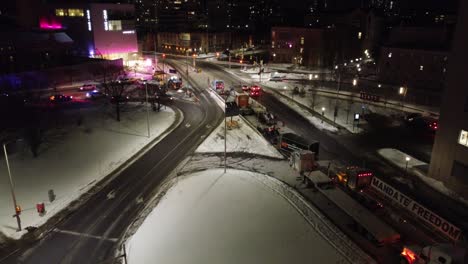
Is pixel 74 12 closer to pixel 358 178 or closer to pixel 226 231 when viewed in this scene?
pixel 226 231

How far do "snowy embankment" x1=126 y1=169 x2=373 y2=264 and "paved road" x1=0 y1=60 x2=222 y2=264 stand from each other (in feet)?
6.82

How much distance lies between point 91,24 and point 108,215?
252 feet

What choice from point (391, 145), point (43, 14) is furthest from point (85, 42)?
point (391, 145)

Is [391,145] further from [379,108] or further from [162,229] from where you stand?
[162,229]

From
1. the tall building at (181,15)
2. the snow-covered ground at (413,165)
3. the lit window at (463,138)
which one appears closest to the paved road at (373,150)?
the snow-covered ground at (413,165)

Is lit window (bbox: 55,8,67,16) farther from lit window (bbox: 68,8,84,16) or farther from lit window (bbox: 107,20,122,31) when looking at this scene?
lit window (bbox: 107,20,122,31)

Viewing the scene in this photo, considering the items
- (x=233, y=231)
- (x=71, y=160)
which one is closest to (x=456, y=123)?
(x=233, y=231)

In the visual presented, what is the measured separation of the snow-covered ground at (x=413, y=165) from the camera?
30.8m

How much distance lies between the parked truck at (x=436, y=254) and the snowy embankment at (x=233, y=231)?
2.41 m

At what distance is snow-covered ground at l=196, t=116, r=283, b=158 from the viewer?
39.6 metres

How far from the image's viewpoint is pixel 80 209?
27.9m

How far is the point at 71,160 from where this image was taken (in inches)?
1437

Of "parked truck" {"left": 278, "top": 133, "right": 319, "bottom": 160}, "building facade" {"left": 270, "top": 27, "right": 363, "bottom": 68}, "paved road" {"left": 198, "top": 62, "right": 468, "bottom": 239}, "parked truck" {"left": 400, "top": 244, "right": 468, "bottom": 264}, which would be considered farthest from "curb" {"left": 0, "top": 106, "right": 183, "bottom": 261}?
"building facade" {"left": 270, "top": 27, "right": 363, "bottom": 68}

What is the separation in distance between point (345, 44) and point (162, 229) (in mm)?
78150
